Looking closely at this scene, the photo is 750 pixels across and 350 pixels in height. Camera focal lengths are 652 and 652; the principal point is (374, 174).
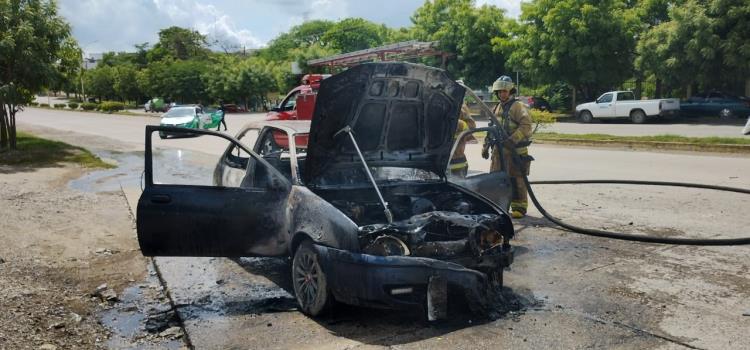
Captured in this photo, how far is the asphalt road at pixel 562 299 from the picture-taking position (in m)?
4.36

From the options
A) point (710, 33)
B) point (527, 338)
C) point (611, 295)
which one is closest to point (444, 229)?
point (527, 338)

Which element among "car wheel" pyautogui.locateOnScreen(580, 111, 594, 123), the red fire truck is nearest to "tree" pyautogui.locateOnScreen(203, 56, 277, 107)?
"car wheel" pyautogui.locateOnScreen(580, 111, 594, 123)

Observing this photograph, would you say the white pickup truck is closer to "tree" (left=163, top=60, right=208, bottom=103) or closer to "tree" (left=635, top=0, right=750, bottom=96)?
"tree" (left=635, top=0, right=750, bottom=96)

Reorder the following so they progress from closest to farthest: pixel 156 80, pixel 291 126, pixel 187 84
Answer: pixel 291 126 < pixel 187 84 < pixel 156 80

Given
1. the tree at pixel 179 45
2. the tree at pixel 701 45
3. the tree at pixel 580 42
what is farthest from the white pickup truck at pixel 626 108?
the tree at pixel 179 45

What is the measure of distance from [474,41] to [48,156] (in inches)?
1032

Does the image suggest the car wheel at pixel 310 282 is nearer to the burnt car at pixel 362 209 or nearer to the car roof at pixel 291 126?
the burnt car at pixel 362 209

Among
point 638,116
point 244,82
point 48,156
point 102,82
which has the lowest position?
point 48,156

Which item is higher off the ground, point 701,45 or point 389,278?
point 701,45

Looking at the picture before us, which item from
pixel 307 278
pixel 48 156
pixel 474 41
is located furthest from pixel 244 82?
pixel 307 278

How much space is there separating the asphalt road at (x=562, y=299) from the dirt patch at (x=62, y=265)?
24.0 inches

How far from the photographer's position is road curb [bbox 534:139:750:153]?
49.3 ft

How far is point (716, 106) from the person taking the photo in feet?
91.6

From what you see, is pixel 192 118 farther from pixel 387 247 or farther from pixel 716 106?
pixel 387 247
